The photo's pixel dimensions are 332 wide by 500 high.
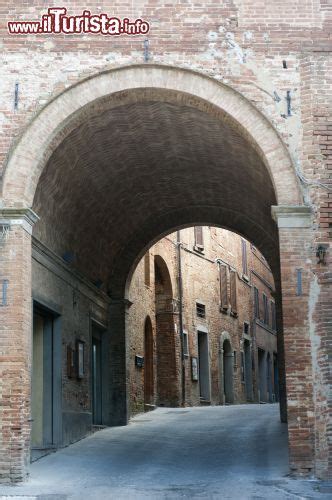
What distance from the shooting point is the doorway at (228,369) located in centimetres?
3011

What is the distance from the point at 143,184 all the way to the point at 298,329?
6267 millimetres

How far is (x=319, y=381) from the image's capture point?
36.4ft

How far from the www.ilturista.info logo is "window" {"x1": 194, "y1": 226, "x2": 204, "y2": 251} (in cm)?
1645

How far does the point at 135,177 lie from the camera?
629 inches

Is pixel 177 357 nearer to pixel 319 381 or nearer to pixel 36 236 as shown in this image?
pixel 36 236

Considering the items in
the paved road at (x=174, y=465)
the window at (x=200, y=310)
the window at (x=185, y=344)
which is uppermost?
the window at (x=200, y=310)

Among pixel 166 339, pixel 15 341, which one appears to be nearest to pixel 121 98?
pixel 15 341

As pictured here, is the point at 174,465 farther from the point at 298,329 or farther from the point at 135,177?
the point at 135,177

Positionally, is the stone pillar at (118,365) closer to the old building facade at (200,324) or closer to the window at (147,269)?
the old building facade at (200,324)

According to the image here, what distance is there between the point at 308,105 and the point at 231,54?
134 centimetres

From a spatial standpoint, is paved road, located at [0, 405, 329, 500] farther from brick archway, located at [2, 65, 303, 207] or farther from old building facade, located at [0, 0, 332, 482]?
brick archway, located at [2, 65, 303, 207]

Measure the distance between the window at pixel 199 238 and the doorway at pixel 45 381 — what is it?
14.1 m

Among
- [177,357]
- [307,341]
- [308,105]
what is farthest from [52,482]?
[177,357]

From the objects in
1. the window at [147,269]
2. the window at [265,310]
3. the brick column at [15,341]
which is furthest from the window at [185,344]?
the brick column at [15,341]
